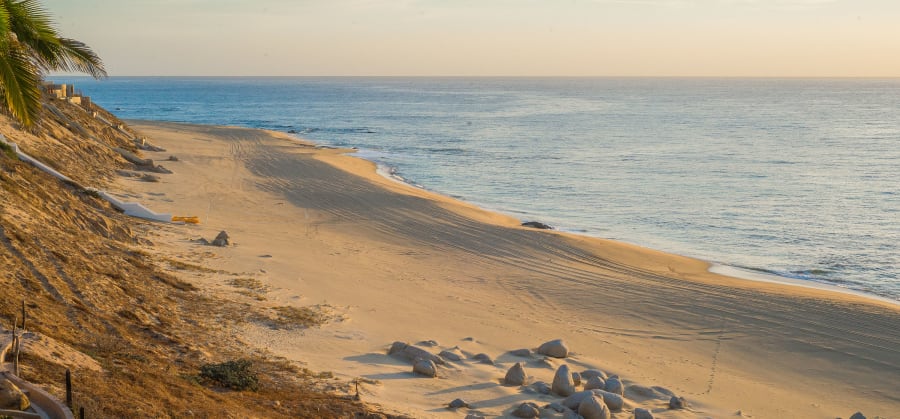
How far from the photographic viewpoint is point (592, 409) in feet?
31.7

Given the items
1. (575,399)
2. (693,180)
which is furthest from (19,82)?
(693,180)

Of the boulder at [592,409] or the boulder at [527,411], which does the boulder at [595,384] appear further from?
the boulder at [527,411]

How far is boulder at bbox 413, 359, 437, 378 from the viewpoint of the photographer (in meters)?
11.3

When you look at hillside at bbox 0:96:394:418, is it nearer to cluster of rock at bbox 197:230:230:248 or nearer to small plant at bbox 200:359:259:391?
small plant at bbox 200:359:259:391

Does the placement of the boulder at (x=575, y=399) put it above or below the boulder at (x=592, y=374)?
above

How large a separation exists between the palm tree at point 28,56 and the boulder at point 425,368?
5.93m

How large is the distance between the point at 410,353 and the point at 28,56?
262 inches

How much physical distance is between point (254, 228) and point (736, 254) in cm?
1410

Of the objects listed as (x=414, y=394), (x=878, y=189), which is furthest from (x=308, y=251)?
(x=878, y=189)

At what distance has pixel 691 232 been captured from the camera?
26703 millimetres

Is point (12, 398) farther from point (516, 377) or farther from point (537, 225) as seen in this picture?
point (537, 225)

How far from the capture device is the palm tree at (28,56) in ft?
31.2

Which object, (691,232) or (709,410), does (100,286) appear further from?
(691,232)

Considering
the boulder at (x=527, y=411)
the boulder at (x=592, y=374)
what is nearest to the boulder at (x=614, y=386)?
the boulder at (x=592, y=374)
